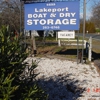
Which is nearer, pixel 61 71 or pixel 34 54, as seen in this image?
pixel 61 71

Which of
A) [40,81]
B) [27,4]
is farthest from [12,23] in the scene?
[40,81]

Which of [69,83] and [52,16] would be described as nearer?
[69,83]

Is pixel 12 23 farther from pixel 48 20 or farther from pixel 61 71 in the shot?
pixel 61 71

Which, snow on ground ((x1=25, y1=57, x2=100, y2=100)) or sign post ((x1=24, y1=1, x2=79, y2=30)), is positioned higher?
sign post ((x1=24, y1=1, x2=79, y2=30))

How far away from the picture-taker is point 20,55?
373cm

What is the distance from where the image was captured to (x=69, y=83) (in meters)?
7.16

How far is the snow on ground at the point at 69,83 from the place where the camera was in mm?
6143

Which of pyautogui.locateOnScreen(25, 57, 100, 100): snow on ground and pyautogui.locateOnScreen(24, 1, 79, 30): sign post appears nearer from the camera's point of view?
pyautogui.locateOnScreen(25, 57, 100, 100): snow on ground

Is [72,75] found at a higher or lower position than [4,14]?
lower

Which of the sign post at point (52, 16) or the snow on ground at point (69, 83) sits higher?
the sign post at point (52, 16)

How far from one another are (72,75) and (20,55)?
4.65m

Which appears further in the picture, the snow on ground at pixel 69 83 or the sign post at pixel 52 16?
the sign post at pixel 52 16

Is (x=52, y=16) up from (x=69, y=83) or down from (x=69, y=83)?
up

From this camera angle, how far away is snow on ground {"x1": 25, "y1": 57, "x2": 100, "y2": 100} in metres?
6.14
